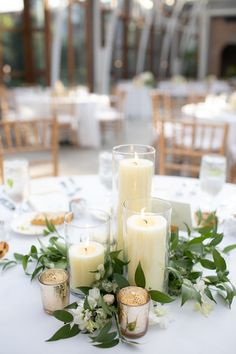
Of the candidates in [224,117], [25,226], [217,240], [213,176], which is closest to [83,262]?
[217,240]

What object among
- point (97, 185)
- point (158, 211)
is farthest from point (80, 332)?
point (97, 185)

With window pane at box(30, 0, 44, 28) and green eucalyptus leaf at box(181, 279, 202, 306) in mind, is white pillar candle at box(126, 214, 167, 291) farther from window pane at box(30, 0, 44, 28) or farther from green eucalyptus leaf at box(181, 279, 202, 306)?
window pane at box(30, 0, 44, 28)

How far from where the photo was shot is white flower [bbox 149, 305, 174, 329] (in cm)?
85

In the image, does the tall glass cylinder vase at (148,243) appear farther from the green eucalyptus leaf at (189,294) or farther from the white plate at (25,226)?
the white plate at (25,226)

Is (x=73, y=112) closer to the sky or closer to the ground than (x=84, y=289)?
closer to the ground

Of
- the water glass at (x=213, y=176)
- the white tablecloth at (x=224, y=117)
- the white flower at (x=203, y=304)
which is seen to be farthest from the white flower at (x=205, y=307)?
the white tablecloth at (x=224, y=117)

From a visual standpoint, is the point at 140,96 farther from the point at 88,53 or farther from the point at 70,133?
the point at 70,133

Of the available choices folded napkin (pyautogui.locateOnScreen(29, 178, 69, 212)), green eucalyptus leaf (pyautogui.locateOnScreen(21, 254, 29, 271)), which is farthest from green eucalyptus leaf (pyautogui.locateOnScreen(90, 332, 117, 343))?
folded napkin (pyautogui.locateOnScreen(29, 178, 69, 212))

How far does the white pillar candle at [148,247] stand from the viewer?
0.91 m

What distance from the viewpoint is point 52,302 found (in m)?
0.90

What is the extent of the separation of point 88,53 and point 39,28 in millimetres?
1316

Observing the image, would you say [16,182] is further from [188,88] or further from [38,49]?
[188,88]

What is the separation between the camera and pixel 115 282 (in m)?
0.89

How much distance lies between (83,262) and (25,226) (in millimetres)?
484
